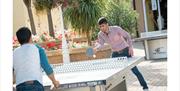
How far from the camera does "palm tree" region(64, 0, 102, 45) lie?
13.4 meters

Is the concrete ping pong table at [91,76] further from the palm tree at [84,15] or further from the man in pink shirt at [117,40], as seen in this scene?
the palm tree at [84,15]

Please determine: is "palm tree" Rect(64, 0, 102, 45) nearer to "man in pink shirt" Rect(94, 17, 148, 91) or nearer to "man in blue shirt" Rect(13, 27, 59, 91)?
"man in pink shirt" Rect(94, 17, 148, 91)

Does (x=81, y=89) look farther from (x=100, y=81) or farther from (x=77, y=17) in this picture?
(x=77, y=17)

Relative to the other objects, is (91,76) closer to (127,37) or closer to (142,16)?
(127,37)

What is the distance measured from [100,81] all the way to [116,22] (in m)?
14.9

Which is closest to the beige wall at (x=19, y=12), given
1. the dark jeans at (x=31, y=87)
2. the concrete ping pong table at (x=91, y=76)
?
the concrete ping pong table at (x=91, y=76)

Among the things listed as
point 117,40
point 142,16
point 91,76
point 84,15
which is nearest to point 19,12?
point 142,16

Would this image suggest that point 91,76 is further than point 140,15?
No

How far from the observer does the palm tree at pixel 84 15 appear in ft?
43.9

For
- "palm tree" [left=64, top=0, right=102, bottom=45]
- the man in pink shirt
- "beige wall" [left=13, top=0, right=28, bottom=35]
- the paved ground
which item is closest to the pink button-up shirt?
the man in pink shirt

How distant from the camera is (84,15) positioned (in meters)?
13.4

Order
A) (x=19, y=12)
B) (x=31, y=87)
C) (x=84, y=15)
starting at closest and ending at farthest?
1. (x=31, y=87)
2. (x=84, y=15)
3. (x=19, y=12)

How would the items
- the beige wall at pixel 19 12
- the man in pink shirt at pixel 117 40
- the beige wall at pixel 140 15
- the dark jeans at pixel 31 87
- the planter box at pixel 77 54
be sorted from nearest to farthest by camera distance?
the dark jeans at pixel 31 87, the man in pink shirt at pixel 117 40, the planter box at pixel 77 54, the beige wall at pixel 19 12, the beige wall at pixel 140 15
